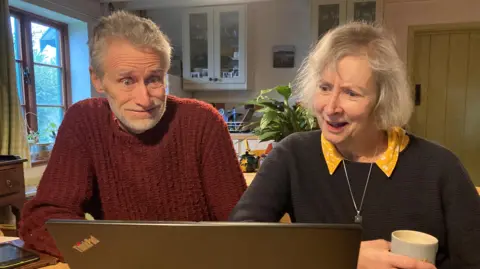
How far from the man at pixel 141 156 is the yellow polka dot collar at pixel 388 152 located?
0.27m

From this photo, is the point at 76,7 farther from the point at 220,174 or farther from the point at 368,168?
the point at 368,168

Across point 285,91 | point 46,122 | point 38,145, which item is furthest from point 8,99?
point 285,91

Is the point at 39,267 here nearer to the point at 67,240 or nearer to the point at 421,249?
the point at 67,240

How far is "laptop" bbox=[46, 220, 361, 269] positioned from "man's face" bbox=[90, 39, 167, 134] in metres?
0.49

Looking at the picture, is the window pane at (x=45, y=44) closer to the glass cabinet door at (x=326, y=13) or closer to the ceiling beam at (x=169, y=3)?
the ceiling beam at (x=169, y=3)

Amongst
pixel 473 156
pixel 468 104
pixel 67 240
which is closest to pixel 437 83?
pixel 468 104

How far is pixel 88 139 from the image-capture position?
1011 mm

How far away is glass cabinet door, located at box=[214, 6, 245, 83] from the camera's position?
12.7 feet

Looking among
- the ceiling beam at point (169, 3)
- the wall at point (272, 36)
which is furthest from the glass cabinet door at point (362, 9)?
the ceiling beam at point (169, 3)

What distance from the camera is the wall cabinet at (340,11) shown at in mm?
3463

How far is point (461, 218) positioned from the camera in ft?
2.60

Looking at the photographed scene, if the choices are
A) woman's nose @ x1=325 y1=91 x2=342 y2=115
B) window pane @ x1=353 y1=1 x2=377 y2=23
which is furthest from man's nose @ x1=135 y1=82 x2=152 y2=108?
window pane @ x1=353 y1=1 x2=377 y2=23

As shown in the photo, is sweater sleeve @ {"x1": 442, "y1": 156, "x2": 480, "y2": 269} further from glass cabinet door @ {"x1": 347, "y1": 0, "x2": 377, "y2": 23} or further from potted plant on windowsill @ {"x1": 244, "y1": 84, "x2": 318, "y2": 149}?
glass cabinet door @ {"x1": 347, "y1": 0, "x2": 377, "y2": 23}

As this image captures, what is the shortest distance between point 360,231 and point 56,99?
3.73 meters
